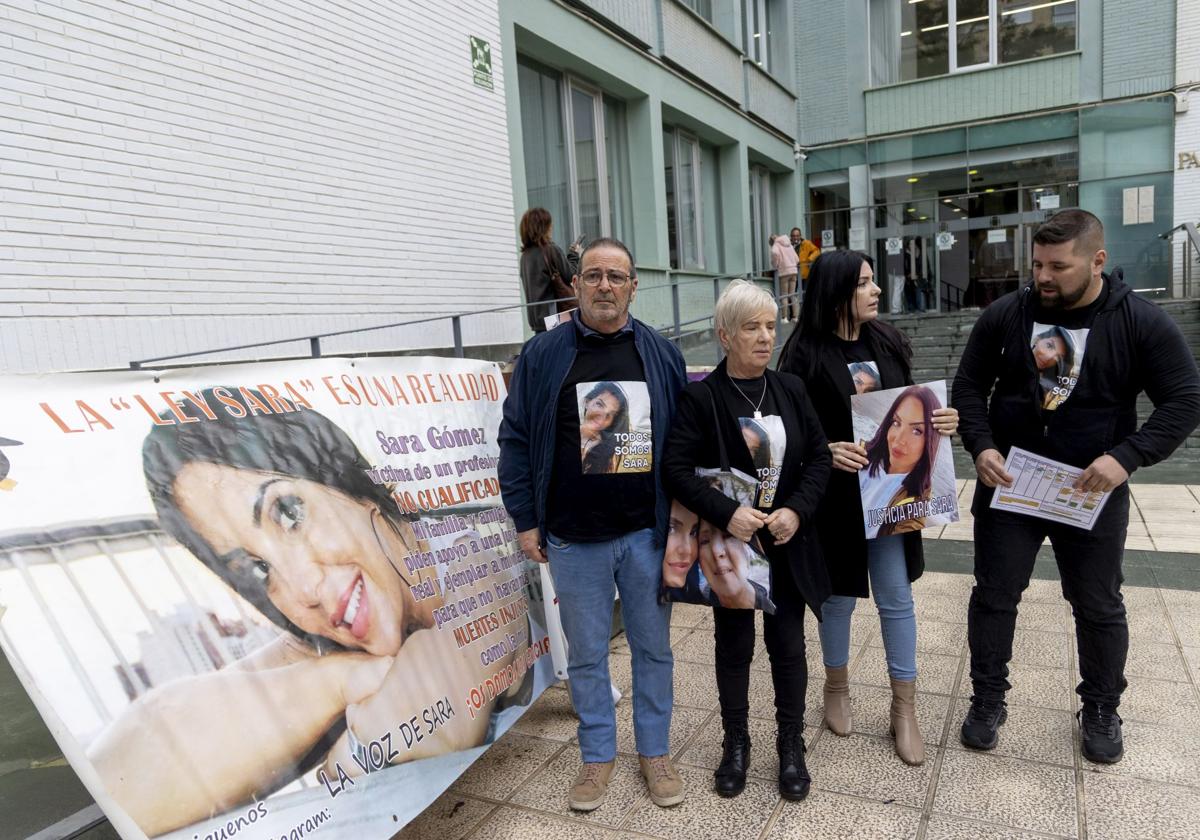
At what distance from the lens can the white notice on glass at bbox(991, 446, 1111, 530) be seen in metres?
2.71

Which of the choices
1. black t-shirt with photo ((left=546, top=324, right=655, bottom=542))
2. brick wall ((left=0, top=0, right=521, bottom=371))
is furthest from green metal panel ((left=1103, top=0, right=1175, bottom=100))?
black t-shirt with photo ((left=546, top=324, right=655, bottom=542))

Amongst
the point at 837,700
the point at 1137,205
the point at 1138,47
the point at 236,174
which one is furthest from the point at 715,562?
the point at 1138,47

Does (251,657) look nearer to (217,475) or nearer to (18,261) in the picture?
(217,475)

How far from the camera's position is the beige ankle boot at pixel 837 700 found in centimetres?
310

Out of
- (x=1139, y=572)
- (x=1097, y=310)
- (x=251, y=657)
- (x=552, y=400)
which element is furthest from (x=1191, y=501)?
(x=251, y=657)

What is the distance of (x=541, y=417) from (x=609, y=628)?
760 millimetres

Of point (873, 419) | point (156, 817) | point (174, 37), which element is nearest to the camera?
point (156, 817)

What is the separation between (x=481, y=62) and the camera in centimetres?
805

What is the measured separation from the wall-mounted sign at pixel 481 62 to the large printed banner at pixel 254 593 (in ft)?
19.5

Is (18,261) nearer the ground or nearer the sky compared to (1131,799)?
nearer the sky

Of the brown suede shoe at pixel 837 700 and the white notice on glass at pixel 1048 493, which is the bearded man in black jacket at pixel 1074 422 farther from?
the brown suede shoe at pixel 837 700

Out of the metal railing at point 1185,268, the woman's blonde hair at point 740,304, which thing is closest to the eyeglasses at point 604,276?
the woman's blonde hair at point 740,304

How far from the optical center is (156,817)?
1.71 meters

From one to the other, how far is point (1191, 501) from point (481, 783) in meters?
6.31
